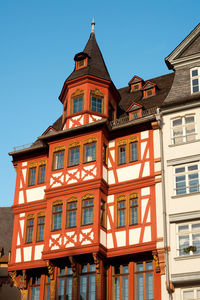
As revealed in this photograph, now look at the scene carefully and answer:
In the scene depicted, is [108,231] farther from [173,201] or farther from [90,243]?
[173,201]

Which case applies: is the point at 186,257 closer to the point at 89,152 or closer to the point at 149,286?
the point at 149,286

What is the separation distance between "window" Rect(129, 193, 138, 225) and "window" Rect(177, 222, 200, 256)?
2.54 metres

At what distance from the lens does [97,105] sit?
32.3 meters

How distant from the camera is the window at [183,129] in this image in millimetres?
28542

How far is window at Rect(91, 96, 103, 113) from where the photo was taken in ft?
105

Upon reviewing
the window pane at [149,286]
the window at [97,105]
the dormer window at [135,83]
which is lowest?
the window pane at [149,286]

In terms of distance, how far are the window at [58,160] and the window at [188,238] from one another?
7974 mm

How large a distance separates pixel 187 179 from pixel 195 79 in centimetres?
633

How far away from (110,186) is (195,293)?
760 centimetres

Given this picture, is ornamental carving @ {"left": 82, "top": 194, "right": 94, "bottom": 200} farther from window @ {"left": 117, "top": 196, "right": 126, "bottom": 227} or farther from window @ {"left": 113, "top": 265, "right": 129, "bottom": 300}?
window @ {"left": 113, "top": 265, "right": 129, "bottom": 300}

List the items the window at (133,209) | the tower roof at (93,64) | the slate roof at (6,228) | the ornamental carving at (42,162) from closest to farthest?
the window at (133,209), the ornamental carving at (42,162), the tower roof at (93,64), the slate roof at (6,228)

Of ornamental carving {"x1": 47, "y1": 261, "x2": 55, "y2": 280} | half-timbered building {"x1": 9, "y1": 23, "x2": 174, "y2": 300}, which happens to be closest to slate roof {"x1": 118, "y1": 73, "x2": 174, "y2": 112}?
half-timbered building {"x1": 9, "y1": 23, "x2": 174, "y2": 300}

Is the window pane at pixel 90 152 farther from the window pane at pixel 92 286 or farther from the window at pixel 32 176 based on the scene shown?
the window pane at pixel 92 286

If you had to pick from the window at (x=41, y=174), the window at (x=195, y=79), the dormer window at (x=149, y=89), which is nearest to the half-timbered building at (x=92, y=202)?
the window at (x=41, y=174)
